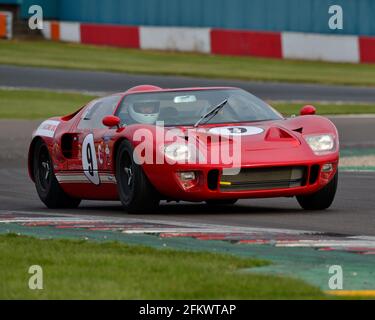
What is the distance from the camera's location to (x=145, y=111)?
12.2 meters

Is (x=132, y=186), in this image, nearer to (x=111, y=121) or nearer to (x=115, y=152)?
(x=115, y=152)

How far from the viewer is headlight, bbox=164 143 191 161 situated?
36.7 feet

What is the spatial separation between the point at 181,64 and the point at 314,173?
27.3 meters

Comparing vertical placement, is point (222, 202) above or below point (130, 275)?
below

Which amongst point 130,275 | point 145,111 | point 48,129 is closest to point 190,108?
point 145,111

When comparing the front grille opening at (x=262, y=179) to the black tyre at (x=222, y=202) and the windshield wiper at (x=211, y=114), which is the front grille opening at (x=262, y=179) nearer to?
the windshield wiper at (x=211, y=114)

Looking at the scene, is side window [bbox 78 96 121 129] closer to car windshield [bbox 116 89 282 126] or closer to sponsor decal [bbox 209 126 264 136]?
car windshield [bbox 116 89 282 126]

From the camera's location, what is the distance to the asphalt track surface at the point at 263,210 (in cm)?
1044

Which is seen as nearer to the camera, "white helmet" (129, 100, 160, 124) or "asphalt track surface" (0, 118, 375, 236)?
"asphalt track surface" (0, 118, 375, 236)

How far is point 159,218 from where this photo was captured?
36.6ft

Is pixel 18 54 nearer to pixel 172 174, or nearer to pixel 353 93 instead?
pixel 353 93

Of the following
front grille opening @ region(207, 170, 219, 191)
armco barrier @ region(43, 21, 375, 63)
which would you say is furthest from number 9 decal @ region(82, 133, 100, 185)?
armco barrier @ region(43, 21, 375, 63)

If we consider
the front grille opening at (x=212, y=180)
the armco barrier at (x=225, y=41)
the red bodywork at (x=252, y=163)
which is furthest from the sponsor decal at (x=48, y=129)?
the armco barrier at (x=225, y=41)

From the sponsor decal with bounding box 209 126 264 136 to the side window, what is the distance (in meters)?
1.38
